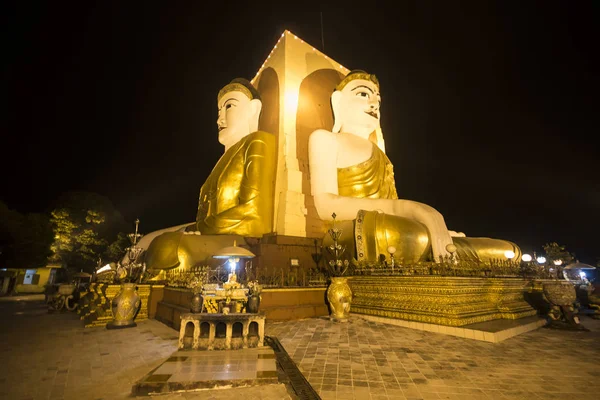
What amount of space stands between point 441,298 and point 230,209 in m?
6.88

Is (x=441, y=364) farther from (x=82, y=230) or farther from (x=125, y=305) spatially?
(x=82, y=230)

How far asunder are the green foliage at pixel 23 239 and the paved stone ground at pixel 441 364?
20.2 m

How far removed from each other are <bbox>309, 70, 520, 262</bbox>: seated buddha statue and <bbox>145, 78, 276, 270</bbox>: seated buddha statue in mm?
1783

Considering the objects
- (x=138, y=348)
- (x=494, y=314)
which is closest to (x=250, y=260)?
(x=138, y=348)

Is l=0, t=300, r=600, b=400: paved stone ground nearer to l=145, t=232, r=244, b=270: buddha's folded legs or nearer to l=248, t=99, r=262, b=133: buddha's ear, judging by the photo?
l=145, t=232, r=244, b=270: buddha's folded legs

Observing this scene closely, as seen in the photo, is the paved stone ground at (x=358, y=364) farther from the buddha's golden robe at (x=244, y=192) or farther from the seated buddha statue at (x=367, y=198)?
the buddha's golden robe at (x=244, y=192)

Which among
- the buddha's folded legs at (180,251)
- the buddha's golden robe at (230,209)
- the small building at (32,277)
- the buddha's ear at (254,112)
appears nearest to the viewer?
the buddha's folded legs at (180,251)

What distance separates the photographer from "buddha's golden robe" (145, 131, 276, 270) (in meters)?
8.47

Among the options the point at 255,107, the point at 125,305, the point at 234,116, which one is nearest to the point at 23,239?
the point at 234,116

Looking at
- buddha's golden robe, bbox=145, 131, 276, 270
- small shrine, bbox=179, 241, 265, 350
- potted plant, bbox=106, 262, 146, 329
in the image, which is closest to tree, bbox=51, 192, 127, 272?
buddha's golden robe, bbox=145, 131, 276, 270

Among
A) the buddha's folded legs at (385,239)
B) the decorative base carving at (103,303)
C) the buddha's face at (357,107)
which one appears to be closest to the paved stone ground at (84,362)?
the decorative base carving at (103,303)

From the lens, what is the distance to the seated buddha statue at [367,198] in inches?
298

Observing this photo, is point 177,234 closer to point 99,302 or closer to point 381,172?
point 99,302

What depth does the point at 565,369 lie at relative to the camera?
3.28 metres
